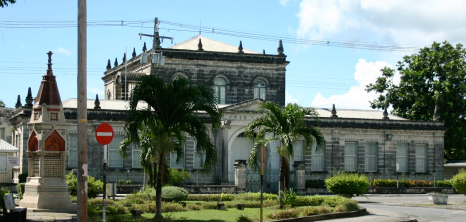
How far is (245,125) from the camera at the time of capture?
146 ft

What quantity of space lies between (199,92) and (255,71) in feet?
84.7

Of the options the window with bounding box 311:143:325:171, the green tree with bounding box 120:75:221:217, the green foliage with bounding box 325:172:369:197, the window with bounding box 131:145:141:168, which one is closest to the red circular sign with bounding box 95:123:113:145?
the green tree with bounding box 120:75:221:217

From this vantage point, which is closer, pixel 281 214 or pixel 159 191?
pixel 159 191

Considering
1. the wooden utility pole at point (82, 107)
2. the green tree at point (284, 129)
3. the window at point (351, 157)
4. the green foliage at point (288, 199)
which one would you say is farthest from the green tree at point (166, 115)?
the window at point (351, 157)

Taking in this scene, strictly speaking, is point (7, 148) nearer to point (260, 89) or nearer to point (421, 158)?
point (260, 89)

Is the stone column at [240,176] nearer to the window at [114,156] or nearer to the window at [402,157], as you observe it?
the window at [114,156]

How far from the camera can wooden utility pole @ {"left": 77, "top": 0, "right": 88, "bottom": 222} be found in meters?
17.6

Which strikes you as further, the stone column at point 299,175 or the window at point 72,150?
the window at point 72,150

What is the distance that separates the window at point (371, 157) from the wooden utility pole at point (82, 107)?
33334 millimetres

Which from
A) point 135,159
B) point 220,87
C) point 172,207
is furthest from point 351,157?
point 172,207

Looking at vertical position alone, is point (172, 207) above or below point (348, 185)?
below

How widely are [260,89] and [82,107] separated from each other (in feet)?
108

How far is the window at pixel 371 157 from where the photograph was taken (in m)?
48.5

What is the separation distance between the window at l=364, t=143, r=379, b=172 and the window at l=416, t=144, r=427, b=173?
132 inches
